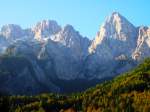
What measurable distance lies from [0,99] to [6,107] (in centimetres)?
1094

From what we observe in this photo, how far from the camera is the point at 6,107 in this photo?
156375 millimetres

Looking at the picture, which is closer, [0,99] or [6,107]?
[6,107]

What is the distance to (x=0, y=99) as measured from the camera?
546 feet
